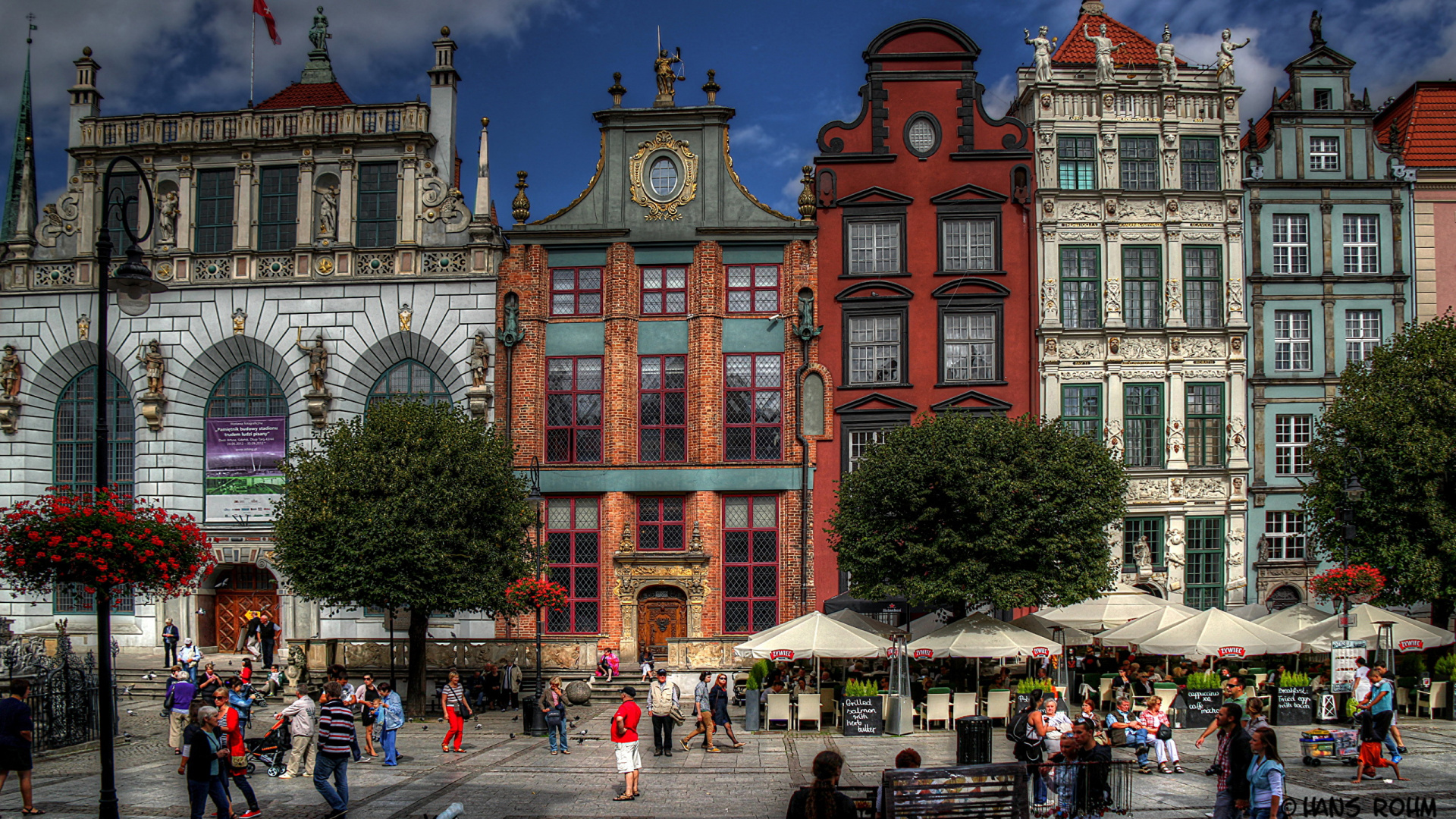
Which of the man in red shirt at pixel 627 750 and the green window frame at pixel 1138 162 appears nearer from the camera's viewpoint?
the man in red shirt at pixel 627 750

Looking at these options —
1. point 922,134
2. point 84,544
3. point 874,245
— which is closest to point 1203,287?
point 922,134

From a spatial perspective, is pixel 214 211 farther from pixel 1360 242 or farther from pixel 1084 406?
pixel 1360 242

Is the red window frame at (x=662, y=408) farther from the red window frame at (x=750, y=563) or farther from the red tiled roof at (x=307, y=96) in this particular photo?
the red tiled roof at (x=307, y=96)

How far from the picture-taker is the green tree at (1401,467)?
1102 inches

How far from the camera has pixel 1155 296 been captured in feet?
117

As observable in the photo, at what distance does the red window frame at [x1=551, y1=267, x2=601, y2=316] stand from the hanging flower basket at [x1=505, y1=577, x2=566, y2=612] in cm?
992

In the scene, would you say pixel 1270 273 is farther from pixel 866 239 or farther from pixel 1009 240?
pixel 866 239

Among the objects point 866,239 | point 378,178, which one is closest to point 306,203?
point 378,178

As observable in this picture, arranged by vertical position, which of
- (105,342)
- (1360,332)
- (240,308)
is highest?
(240,308)

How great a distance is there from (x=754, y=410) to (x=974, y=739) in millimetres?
18250

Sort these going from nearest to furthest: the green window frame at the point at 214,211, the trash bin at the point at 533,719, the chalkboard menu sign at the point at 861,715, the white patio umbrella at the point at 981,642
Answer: the chalkboard menu sign at the point at 861,715, the white patio umbrella at the point at 981,642, the trash bin at the point at 533,719, the green window frame at the point at 214,211

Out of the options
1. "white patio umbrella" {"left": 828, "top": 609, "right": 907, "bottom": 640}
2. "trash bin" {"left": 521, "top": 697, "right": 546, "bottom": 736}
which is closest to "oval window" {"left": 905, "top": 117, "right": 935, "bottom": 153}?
"white patio umbrella" {"left": 828, "top": 609, "right": 907, "bottom": 640}

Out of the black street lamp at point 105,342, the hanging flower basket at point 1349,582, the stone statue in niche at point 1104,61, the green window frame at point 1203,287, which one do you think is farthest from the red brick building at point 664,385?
the black street lamp at point 105,342

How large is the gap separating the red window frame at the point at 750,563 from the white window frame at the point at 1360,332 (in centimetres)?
1825
